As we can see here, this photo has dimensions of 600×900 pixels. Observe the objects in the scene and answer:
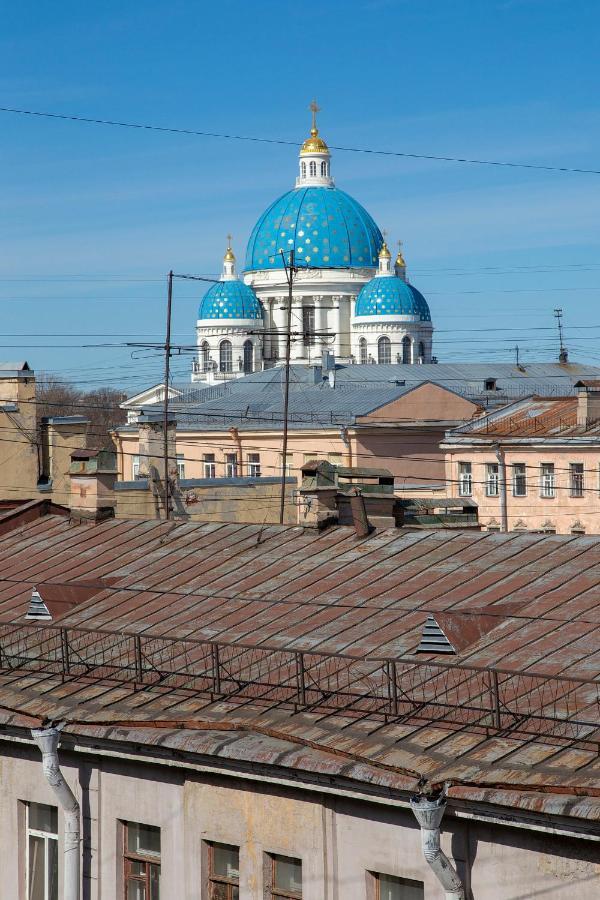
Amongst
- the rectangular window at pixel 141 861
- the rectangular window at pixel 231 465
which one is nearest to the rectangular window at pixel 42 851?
the rectangular window at pixel 141 861

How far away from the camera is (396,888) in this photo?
9.84 meters

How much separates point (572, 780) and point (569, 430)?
34.3m

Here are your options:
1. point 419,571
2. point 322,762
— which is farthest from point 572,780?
point 419,571

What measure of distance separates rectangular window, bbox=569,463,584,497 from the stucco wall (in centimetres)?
3084

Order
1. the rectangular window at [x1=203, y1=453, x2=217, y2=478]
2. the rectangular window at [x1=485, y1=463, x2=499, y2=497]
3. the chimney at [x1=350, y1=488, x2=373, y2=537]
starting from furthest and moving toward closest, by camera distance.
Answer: the rectangular window at [x1=203, y1=453, x2=217, y2=478] → the rectangular window at [x1=485, y1=463, x2=499, y2=497] → the chimney at [x1=350, y1=488, x2=373, y2=537]

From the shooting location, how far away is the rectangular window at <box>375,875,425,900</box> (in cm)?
970

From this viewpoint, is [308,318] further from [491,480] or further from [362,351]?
[491,480]

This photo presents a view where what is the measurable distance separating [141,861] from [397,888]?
7.77 ft

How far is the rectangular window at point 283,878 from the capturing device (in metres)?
10.4

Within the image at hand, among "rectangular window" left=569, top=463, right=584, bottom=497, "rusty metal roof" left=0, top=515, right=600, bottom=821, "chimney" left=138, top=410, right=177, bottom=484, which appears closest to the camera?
"rusty metal roof" left=0, top=515, right=600, bottom=821

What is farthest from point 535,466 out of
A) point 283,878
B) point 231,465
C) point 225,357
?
point 225,357

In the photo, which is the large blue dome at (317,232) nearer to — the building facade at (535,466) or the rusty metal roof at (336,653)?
the building facade at (535,466)

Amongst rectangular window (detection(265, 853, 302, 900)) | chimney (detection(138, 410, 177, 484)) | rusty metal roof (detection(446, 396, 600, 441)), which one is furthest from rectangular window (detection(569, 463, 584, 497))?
rectangular window (detection(265, 853, 302, 900))

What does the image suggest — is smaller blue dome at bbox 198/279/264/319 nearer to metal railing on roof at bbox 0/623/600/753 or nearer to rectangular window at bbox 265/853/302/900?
metal railing on roof at bbox 0/623/600/753
